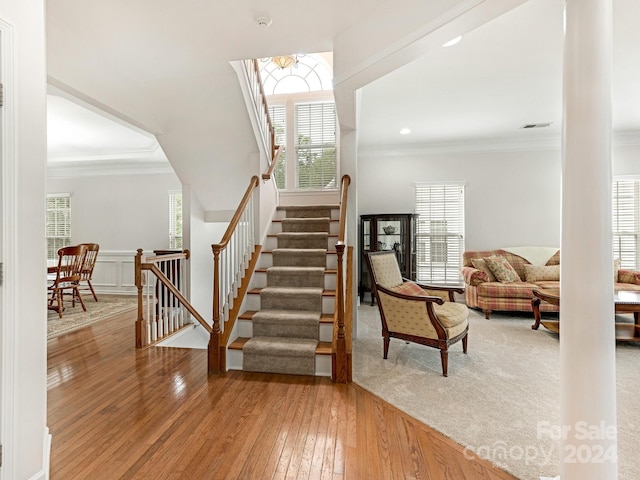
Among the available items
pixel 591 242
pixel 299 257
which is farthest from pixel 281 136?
pixel 591 242

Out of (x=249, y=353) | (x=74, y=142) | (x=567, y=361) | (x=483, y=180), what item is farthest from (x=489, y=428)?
(x=74, y=142)

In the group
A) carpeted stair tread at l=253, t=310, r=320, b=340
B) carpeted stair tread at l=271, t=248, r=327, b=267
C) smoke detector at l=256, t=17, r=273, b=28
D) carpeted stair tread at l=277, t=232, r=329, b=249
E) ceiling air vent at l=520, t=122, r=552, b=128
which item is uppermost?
ceiling air vent at l=520, t=122, r=552, b=128

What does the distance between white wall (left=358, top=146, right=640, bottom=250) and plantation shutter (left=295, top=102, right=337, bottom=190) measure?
0.85m

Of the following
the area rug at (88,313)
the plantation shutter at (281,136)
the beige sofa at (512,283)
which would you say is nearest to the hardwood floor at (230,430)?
the area rug at (88,313)

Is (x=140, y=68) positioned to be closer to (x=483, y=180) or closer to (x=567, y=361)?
(x=567, y=361)

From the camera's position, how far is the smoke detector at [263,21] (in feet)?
8.47

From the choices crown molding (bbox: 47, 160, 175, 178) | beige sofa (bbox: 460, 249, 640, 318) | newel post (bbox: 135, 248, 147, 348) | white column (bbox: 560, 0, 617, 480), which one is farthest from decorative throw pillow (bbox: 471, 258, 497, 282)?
crown molding (bbox: 47, 160, 175, 178)

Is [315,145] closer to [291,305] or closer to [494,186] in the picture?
[494,186]

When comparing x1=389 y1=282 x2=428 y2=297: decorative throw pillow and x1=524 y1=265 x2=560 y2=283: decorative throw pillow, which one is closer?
x1=389 y1=282 x2=428 y2=297: decorative throw pillow

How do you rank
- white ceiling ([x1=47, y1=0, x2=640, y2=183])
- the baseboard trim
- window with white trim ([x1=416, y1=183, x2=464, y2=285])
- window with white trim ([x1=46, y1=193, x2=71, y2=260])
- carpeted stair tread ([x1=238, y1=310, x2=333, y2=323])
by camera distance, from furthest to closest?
window with white trim ([x1=46, y1=193, x2=71, y2=260]) < window with white trim ([x1=416, y1=183, x2=464, y2=285]) < carpeted stair tread ([x1=238, y1=310, x2=333, y2=323]) < white ceiling ([x1=47, y1=0, x2=640, y2=183]) < the baseboard trim

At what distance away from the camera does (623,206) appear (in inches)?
225

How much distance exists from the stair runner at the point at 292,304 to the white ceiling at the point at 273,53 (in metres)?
1.41

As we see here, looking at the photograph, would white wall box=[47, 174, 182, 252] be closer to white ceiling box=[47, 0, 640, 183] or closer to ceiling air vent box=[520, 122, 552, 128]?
white ceiling box=[47, 0, 640, 183]

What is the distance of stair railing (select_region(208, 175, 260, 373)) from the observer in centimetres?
308
